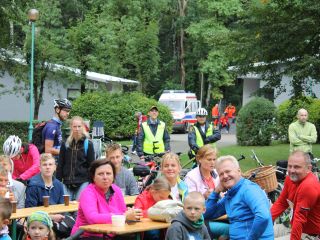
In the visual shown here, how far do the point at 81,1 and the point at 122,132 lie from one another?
32.4m

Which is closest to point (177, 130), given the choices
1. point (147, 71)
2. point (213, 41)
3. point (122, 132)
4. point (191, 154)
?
point (147, 71)

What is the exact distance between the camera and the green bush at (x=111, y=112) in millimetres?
34969

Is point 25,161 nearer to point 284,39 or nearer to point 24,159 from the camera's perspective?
point 24,159

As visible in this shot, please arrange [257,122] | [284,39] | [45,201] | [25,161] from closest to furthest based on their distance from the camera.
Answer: [45,201] → [25,161] → [284,39] → [257,122]

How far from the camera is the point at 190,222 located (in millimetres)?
7137

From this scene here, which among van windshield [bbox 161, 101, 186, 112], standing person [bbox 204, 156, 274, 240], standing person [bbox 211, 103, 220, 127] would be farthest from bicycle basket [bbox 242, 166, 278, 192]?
van windshield [bbox 161, 101, 186, 112]

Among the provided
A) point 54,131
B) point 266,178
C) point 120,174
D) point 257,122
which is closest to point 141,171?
point 54,131

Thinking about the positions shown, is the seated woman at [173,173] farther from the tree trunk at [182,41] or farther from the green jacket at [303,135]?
the tree trunk at [182,41]

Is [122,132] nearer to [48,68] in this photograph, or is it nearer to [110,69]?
[48,68]

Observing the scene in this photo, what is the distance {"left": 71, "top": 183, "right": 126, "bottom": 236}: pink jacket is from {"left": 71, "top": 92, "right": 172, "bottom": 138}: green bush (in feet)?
87.9

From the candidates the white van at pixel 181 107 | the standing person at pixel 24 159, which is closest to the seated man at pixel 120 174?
the standing person at pixel 24 159

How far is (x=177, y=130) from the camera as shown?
45438 millimetres

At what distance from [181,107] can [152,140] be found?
108ft

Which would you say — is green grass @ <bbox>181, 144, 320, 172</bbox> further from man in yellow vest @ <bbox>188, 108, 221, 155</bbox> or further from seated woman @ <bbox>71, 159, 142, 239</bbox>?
seated woman @ <bbox>71, 159, 142, 239</bbox>
